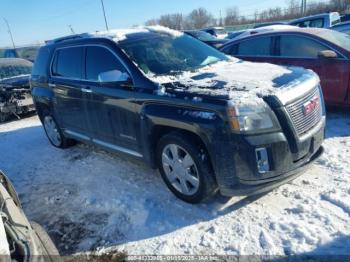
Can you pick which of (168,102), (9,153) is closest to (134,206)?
(168,102)

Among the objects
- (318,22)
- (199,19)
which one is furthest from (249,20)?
(318,22)

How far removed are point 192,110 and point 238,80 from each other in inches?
26.2

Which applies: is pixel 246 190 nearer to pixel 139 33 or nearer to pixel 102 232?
pixel 102 232

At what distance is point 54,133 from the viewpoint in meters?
6.38

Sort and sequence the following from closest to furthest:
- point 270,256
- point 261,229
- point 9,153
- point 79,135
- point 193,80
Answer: point 270,256, point 261,229, point 193,80, point 79,135, point 9,153

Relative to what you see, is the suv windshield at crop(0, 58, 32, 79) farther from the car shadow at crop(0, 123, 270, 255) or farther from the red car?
the red car

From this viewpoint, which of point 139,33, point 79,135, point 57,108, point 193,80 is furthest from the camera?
point 57,108

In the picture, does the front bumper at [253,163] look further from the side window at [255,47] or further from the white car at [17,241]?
the side window at [255,47]

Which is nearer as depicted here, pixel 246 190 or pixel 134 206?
pixel 246 190

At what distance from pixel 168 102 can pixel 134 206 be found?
129cm

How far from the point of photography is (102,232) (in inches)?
140

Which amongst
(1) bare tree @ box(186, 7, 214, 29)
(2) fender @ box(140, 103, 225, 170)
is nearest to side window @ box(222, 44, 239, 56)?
(2) fender @ box(140, 103, 225, 170)

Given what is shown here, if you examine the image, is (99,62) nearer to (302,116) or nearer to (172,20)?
(302,116)

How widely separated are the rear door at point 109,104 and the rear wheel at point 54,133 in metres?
1.46
